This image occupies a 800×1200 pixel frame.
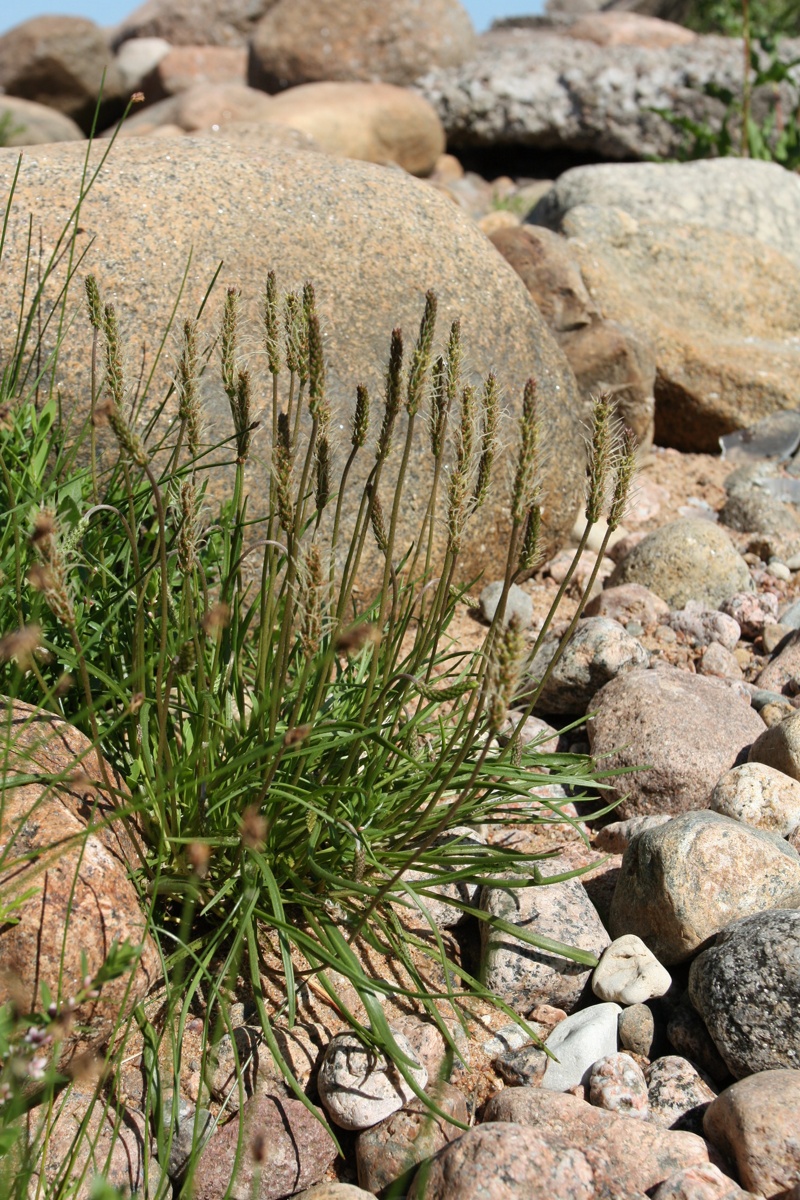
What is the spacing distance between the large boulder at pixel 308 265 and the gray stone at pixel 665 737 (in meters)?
1.11

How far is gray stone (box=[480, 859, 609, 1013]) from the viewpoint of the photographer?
2541 millimetres

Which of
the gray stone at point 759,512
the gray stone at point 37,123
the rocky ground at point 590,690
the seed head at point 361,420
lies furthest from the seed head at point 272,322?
the gray stone at point 37,123

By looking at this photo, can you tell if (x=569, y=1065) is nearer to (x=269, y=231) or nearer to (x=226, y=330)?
(x=226, y=330)

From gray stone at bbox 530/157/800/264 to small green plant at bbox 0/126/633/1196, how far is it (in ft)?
16.0

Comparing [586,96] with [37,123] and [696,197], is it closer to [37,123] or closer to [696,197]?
[696,197]

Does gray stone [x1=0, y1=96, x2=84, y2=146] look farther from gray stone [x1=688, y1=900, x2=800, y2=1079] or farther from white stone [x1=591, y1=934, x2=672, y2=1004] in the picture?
gray stone [x1=688, y1=900, x2=800, y2=1079]

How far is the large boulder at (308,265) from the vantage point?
373cm

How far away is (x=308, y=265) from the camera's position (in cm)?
409

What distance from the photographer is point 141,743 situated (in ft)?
7.98

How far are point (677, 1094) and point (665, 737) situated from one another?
3.73 ft

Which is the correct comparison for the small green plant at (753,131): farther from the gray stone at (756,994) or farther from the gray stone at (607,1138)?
the gray stone at (607,1138)

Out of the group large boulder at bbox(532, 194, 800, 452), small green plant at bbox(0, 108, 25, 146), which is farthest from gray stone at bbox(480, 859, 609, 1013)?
small green plant at bbox(0, 108, 25, 146)

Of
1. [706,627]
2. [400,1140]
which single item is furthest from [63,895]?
[706,627]

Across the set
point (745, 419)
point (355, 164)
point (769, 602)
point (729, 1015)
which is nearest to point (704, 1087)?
point (729, 1015)
